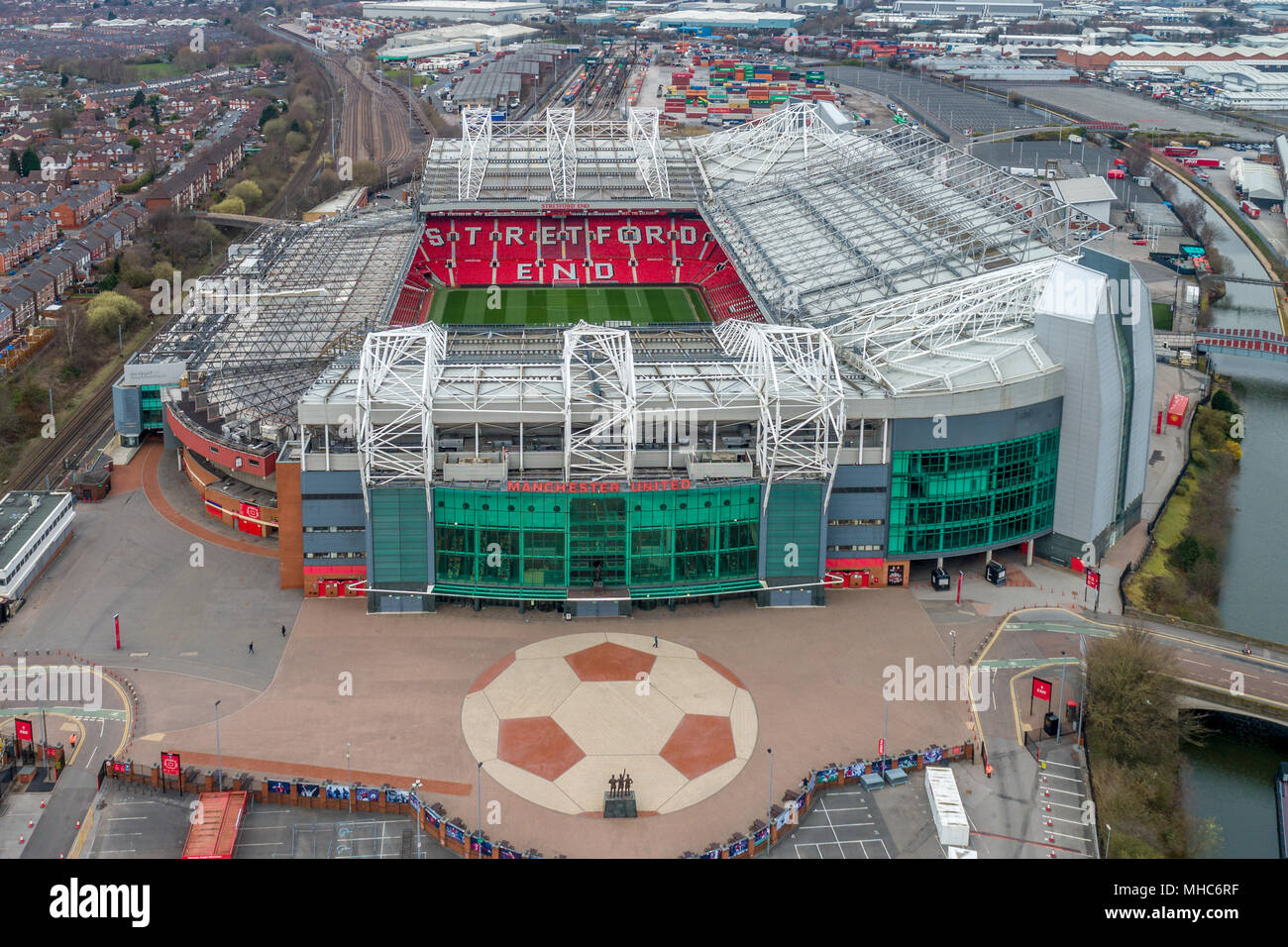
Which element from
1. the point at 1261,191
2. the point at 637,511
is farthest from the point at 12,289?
the point at 1261,191

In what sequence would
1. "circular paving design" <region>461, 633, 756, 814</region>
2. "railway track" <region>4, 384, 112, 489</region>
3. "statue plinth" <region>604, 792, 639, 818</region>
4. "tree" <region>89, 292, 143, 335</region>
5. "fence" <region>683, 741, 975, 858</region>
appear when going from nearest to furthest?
"fence" <region>683, 741, 975, 858</region> → "statue plinth" <region>604, 792, 639, 818</region> → "circular paving design" <region>461, 633, 756, 814</region> → "railway track" <region>4, 384, 112, 489</region> → "tree" <region>89, 292, 143, 335</region>

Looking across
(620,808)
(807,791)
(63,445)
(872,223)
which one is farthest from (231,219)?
(807,791)

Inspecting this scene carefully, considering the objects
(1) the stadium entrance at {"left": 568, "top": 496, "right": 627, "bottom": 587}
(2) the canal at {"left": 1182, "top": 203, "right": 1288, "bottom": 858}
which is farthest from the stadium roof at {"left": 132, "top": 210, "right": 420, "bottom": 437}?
(2) the canal at {"left": 1182, "top": 203, "right": 1288, "bottom": 858}

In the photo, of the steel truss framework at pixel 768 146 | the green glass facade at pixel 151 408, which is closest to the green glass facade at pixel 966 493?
the green glass facade at pixel 151 408

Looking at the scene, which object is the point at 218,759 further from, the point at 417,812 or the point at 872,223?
the point at 872,223

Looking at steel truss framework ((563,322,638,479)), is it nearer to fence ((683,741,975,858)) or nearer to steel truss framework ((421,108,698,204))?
fence ((683,741,975,858))

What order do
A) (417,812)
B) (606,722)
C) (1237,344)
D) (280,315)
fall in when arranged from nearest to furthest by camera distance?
(417,812)
(606,722)
(280,315)
(1237,344)
